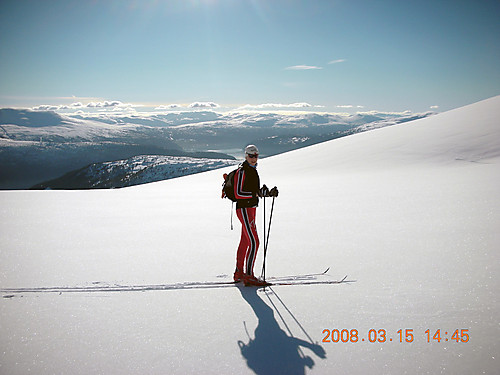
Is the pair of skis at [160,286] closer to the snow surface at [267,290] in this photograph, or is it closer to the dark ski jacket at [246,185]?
the snow surface at [267,290]

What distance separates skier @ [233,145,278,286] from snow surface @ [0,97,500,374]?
307 mm

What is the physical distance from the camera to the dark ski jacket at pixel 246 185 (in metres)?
3.96

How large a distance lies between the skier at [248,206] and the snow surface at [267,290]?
307mm

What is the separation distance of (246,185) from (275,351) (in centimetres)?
203

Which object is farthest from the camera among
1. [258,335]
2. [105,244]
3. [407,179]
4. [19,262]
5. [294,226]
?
[407,179]

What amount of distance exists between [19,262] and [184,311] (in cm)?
324

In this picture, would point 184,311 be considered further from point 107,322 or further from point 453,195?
point 453,195

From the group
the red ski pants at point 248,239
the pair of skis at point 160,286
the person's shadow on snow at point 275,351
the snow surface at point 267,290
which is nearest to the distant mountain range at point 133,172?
the snow surface at point 267,290

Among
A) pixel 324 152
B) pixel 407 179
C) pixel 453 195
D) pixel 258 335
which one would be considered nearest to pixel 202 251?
pixel 258 335

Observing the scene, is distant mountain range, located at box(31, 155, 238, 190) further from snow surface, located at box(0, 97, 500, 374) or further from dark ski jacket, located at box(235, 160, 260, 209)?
dark ski jacket, located at box(235, 160, 260, 209)

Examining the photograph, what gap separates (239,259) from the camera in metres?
4.15

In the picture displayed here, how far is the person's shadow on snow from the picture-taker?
2.42m

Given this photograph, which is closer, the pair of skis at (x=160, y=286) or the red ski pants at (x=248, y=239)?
the pair of skis at (x=160, y=286)

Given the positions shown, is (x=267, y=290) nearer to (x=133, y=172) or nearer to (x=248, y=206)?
(x=248, y=206)
